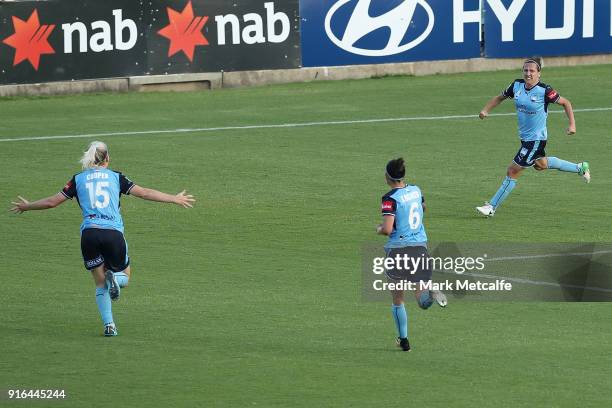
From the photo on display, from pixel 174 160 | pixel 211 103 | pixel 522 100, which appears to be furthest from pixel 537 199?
pixel 211 103

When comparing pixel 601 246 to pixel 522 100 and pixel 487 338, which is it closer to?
pixel 522 100

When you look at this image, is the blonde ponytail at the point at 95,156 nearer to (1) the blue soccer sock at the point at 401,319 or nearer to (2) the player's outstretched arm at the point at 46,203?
(2) the player's outstretched arm at the point at 46,203

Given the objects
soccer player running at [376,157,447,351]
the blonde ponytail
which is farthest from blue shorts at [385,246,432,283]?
the blonde ponytail

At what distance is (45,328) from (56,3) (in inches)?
663

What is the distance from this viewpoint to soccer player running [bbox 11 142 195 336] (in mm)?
12828

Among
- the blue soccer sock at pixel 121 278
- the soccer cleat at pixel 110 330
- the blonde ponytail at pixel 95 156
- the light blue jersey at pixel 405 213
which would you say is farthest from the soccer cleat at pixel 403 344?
the blonde ponytail at pixel 95 156

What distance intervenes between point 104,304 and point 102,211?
0.96 m

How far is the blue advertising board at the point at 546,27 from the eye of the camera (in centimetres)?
3241

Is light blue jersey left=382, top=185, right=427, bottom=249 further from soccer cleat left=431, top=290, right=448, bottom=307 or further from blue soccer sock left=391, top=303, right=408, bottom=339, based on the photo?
blue soccer sock left=391, top=303, right=408, bottom=339

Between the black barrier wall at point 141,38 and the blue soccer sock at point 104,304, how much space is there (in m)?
17.1

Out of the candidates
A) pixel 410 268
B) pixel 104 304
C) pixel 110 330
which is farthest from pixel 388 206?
pixel 110 330

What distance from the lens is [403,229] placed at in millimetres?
12117

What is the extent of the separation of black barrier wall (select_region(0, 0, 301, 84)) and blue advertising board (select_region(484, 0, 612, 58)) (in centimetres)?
501

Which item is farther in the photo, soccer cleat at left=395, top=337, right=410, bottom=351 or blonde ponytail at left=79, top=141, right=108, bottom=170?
blonde ponytail at left=79, top=141, right=108, bottom=170
